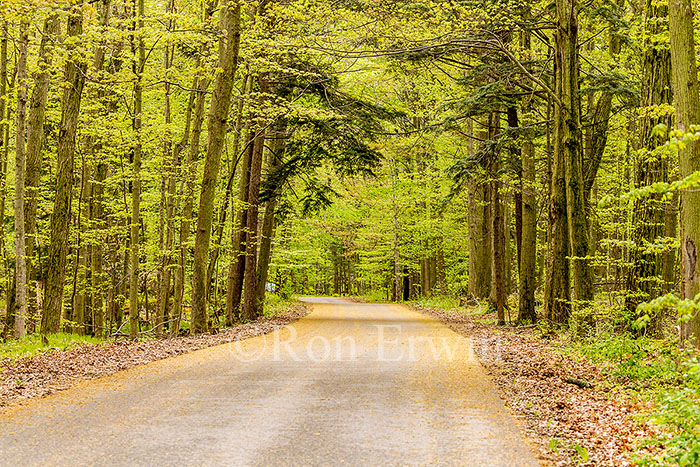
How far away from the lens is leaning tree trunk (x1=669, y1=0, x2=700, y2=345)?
24.9 feet

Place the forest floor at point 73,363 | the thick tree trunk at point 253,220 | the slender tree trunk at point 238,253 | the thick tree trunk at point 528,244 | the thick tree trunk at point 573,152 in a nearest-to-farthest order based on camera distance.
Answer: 1. the forest floor at point 73,363
2. the thick tree trunk at point 573,152
3. the thick tree trunk at point 528,244
4. the slender tree trunk at point 238,253
5. the thick tree trunk at point 253,220

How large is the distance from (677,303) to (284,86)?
18735 millimetres

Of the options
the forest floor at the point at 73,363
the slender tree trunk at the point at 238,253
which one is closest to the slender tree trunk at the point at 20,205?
the forest floor at the point at 73,363

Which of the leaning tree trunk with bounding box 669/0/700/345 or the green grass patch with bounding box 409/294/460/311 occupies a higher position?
the leaning tree trunk with bounding box 669/0/700/345

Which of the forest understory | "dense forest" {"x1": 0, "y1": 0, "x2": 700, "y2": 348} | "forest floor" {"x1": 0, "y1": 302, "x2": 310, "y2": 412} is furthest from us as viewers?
"dense forest" {"x1": 0, "y1": 0, "x2": 700, "y2": 348}

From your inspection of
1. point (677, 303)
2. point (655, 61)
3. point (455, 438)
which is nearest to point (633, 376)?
point (455, 438)

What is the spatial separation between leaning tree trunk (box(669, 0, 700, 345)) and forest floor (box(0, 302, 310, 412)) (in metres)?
8.94

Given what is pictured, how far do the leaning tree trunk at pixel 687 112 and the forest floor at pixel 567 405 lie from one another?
159 cm

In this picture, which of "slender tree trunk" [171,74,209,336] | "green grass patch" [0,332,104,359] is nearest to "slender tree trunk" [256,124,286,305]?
"slender tree trunk" [171,74,209,336]

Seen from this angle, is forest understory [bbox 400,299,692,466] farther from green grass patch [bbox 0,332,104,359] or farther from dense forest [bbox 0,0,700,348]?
green grass patch [bbox 0,332,104,359]

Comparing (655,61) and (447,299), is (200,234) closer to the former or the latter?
(655,61)

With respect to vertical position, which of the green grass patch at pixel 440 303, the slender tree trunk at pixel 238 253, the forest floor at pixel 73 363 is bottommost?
the green grass patch at pixel 440 303

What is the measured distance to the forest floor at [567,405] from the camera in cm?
588

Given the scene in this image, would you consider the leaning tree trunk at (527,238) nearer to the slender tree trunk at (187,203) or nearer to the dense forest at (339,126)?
the dense forest at (339,126)
